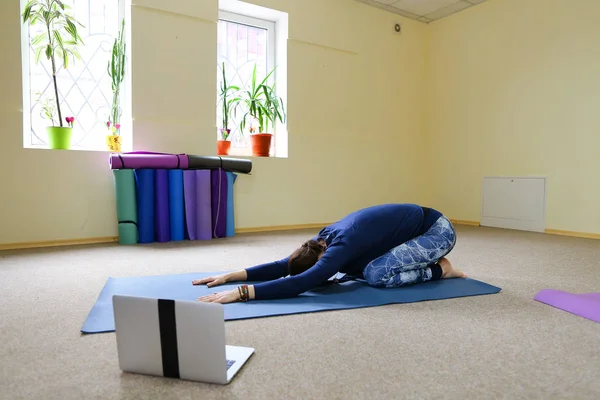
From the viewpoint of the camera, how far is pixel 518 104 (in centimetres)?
467

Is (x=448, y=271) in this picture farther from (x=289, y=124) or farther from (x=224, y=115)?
(x=224, y=115)

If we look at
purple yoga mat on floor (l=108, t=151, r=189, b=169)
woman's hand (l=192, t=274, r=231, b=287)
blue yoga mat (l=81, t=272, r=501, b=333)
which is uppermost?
purple yoga mat on floor (l=108, t=151, r=189, b=169)

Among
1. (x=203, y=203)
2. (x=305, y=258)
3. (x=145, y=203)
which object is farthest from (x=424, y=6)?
(x=305, y=258)

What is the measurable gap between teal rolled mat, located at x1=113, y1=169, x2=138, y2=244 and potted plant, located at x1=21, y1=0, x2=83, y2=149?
58 centimetres

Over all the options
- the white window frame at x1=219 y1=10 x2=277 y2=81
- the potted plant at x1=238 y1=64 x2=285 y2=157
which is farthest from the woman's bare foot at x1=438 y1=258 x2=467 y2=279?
the white window frame at x1=219 y1=10 x2=277 y2=81

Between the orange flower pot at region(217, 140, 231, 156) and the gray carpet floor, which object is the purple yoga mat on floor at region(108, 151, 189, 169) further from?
the gray carpet floor

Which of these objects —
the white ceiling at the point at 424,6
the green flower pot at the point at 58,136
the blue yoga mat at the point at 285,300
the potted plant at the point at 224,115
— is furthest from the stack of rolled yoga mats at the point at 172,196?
the white ceiling at the point at 424,6

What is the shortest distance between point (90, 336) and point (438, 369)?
120 cm

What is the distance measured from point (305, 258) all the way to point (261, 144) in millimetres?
2756

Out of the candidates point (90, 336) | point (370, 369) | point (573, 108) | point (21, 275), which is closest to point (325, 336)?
point (370, 369)

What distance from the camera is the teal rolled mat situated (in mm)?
3404

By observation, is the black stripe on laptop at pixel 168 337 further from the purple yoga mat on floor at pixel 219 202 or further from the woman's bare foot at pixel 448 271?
the purple yoga mat on floor at pixel 219 202

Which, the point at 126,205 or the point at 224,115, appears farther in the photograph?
the point at 224,115

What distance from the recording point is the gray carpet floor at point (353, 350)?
1123mm
